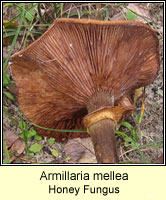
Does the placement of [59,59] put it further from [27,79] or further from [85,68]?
A: [27,79]

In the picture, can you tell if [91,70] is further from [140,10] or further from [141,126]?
[140,10]

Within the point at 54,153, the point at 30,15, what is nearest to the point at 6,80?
the point at 30,15

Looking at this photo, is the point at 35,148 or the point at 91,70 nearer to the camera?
the point at 91,70

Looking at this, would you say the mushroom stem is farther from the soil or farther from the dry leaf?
the dry leaf

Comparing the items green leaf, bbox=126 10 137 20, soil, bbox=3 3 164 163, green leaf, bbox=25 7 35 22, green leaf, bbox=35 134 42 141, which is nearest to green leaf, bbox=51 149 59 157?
soil, bbox=3 3 164 163

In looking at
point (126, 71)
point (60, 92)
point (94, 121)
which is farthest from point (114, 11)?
point (94, 121)

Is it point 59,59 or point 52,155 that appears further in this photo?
point 52,155
